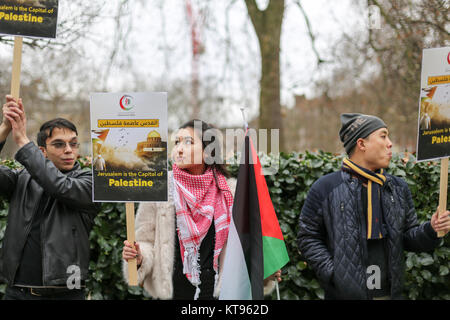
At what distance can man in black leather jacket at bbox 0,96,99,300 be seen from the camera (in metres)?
2.85

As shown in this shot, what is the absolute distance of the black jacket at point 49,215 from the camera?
2.85 metres

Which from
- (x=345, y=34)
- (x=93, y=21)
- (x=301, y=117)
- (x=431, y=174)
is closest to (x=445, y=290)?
(x=431, y=174)

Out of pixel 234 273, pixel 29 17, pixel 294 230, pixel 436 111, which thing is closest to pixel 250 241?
pixel 234 273

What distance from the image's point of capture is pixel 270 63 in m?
8.98

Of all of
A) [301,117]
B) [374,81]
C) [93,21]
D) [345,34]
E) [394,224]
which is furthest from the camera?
[301,117]

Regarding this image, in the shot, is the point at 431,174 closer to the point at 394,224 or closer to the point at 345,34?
the point at 394,224

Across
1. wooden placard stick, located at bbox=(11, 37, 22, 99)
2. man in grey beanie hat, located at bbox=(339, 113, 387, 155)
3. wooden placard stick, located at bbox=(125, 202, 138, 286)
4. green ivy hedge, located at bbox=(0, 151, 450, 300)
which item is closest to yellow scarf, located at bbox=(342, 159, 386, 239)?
man in grey beanie hat, located at bbox=(339, 113, 387, 155)

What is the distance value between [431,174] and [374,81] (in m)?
8.95

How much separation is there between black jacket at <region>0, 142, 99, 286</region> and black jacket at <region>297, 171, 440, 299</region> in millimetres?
1447

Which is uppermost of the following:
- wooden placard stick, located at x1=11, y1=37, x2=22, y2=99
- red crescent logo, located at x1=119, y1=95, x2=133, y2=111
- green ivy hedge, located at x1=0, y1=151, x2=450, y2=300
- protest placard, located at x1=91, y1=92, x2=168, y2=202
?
wooden placard stick, located at x1=11, y1=37, x2=22, y2=99

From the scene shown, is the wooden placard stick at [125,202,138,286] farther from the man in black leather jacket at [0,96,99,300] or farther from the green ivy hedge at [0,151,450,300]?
the green ivy hedge at [0,151,450,300]

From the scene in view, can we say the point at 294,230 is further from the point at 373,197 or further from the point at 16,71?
the point at 16,71

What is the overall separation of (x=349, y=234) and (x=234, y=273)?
2.45 feet
